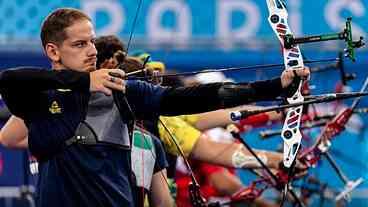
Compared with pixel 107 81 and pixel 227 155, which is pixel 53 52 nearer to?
pixel 107 81

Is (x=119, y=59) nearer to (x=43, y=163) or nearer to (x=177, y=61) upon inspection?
(x=43, y=163)

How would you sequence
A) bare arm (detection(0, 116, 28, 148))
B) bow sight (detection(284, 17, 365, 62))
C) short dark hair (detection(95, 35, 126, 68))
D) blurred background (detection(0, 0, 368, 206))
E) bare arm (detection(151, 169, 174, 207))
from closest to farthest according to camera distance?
bow sight (detection(284, 17, 365, 62))
bare arm (detection(0, 116, 28, 148))
bare arm (detection(151, 169, 174, 207))
short dark hair (detection(95, 35, 126, 68))
blurred background (detection(0, 0, 368, 206))

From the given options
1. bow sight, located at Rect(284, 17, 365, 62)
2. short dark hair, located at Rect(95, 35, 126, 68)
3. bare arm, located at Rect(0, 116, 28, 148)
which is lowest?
bare arm, located at Rect(0, 116, 28, 148)

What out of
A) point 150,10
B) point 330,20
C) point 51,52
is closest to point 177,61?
point 150,10

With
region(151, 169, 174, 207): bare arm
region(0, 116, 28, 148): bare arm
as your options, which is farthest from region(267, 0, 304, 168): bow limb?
region(0, 116, 28, 148): bare arm

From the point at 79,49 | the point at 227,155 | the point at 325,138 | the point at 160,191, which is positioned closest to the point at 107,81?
the point at 79,49

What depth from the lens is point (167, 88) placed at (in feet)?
15.8

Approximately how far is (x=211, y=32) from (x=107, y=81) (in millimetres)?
5399

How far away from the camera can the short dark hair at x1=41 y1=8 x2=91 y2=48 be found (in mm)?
4867

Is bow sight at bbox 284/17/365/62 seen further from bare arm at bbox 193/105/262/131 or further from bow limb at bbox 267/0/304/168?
bare arm at bbox 193/105/262/131

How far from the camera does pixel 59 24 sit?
4.88 metres

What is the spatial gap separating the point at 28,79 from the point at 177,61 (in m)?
5.08

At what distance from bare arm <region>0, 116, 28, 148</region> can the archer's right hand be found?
69 centimetres

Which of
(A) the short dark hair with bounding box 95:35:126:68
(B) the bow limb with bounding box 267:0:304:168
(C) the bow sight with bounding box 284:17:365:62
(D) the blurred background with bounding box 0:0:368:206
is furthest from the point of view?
(D) the blurred background with bounding box 0:0:368:206
